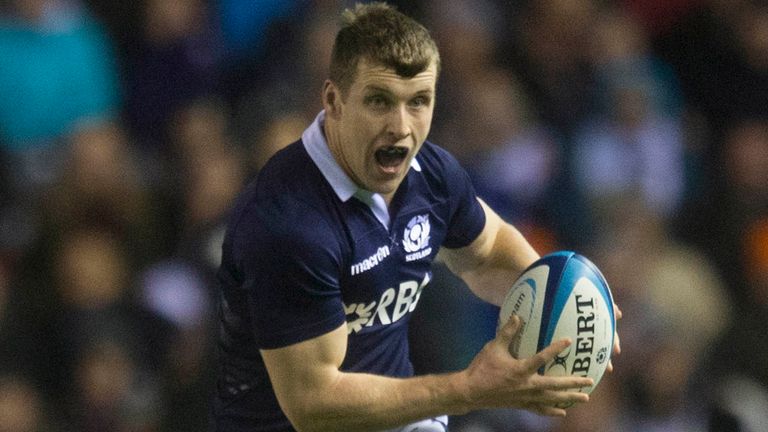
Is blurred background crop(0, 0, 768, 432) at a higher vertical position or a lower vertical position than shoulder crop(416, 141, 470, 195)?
lower

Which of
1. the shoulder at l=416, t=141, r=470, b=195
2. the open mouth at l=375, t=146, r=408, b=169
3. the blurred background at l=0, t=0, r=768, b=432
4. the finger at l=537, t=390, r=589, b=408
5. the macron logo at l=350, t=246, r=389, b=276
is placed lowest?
the blurred background at l=0, t=0, r=768, b=432

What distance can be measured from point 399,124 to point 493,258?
3.24 feet

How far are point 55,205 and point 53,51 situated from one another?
39.3 inches

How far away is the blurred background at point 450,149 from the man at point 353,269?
1.87m

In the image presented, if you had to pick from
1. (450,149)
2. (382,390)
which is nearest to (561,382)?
(382,390)

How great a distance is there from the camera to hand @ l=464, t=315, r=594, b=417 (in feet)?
13.5

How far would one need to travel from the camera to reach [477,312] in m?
6.83

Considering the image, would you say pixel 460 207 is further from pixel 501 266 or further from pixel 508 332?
pixel 508 332

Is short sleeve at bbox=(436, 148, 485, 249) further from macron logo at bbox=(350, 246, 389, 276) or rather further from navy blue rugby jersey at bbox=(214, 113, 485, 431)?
macron logo at bbox=(350, 246, 389, 276)

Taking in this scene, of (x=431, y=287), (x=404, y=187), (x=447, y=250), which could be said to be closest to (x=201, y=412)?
(x=431, y=287)

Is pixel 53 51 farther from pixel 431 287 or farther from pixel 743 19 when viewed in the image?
pixel 743 19

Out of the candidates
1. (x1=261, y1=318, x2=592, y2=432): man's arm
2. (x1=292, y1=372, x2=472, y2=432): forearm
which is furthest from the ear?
(x1=292, y1=372, x2=472, y2=432): forearm

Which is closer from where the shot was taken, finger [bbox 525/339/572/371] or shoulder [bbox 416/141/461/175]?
finger [bbox 525/339/572/371]

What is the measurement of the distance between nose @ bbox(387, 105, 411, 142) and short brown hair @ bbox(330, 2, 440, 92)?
4.3 inches
